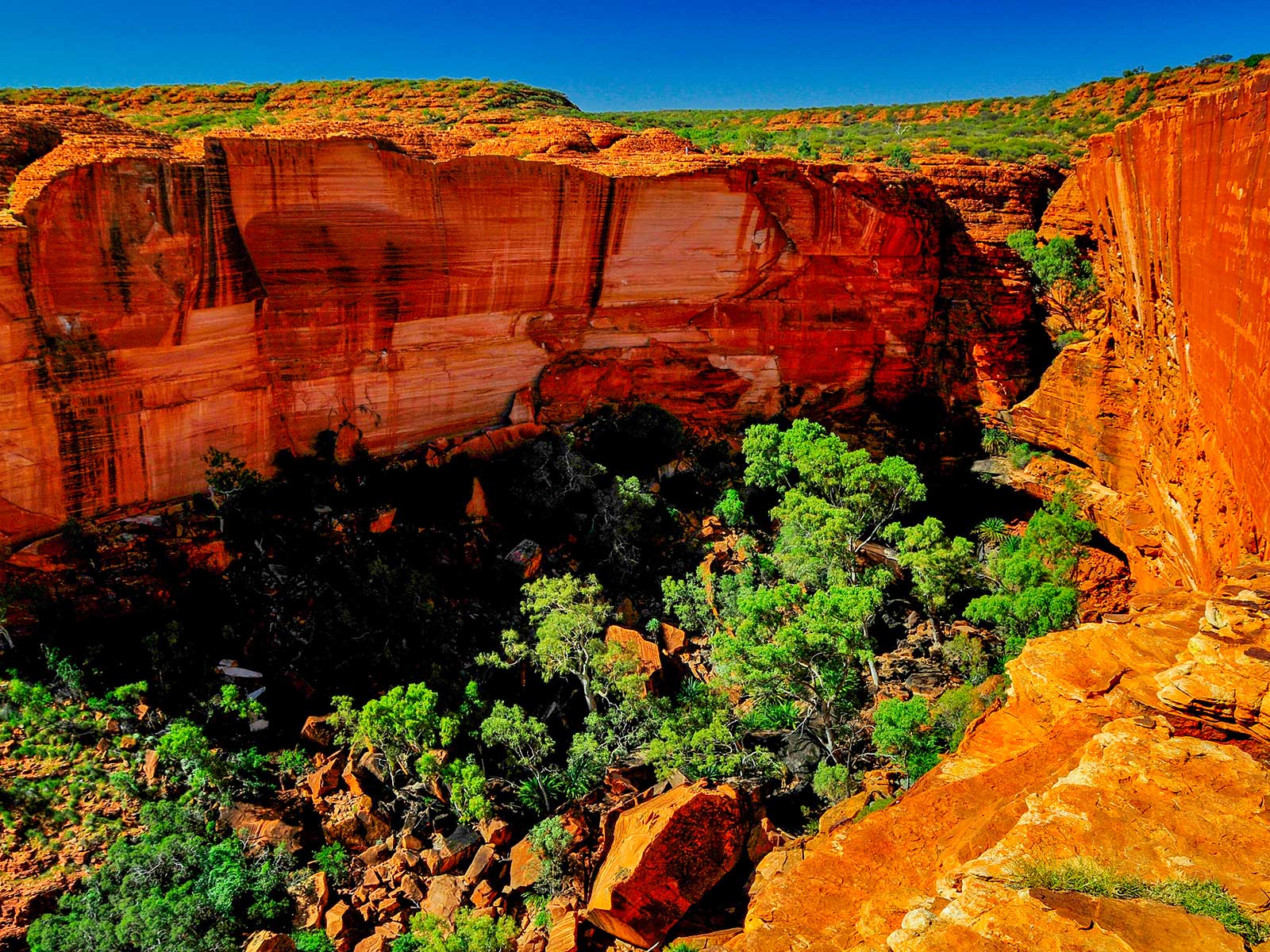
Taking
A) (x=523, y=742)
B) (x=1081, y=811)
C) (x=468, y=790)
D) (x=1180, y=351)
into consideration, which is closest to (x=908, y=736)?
(x=523, y=742)

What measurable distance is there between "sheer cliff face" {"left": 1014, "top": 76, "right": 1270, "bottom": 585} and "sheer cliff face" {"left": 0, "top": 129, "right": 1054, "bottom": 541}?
13.1 feet

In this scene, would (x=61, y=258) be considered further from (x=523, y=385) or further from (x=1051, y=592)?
(x=1051, y=592)

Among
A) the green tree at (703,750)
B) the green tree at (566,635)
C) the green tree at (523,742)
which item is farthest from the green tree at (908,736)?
the green tree at (523,742)

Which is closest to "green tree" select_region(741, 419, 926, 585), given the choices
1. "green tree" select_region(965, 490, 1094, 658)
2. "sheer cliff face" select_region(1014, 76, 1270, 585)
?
"green tree" select_region(965, 490, 1094, 658)

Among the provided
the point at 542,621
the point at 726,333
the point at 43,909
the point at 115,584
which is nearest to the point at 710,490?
the point at 726,333

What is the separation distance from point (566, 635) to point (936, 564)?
8452 millimetres

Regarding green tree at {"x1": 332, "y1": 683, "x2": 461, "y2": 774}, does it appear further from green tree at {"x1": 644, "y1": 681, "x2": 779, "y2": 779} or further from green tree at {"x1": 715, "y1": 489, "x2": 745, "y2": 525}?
green tree at {"x1": 715, "y1": 489, "x2": 745, "y2": 525}

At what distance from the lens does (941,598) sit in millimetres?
17844

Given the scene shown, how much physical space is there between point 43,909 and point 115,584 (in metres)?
6.71

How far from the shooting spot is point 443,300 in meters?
20.5

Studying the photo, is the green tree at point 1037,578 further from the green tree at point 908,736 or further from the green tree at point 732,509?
the green tree at point 732,509

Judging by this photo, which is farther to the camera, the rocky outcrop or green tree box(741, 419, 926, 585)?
green tree box(741, 419, 926, 585)

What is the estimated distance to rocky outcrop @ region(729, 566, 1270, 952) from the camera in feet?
17.4

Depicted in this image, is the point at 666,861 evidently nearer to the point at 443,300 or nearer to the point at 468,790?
the point at 468,790
